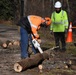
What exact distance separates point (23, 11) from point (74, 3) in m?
4.71

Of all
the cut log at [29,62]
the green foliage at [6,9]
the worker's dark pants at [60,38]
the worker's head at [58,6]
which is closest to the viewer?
the cut log at [29,62]

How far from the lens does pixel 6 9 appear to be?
36.1m

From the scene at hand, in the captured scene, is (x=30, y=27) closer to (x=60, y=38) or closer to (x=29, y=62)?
(x=29, y=62)

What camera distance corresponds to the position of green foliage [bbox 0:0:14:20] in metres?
35.6

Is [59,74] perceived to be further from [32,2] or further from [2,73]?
[32,2]

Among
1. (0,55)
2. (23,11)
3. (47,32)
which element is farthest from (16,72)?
(23,11)

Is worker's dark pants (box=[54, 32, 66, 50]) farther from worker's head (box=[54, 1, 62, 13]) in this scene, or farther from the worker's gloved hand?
the worker's gloved hand

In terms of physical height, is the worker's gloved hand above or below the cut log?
above

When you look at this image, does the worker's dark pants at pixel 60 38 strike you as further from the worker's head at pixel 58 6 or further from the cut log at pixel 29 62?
the cut log at pixel 29 62

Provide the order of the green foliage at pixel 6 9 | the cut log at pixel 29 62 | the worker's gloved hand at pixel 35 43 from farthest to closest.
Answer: the green foliage at pixel 6 9
the worker's gloved hand at pixel 35 43
the cut log at pixel 29 62

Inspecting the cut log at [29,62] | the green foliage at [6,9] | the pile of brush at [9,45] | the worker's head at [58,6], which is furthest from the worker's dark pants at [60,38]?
the green foliage at [6,9]

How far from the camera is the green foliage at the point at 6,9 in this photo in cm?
3562

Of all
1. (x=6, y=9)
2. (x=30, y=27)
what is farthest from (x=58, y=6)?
(x=6, y=9)

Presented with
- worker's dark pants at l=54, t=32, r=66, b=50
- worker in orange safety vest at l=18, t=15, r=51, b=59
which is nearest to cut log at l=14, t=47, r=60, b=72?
worker in orange safety vest at l=18, t=15, r=51, b=59
